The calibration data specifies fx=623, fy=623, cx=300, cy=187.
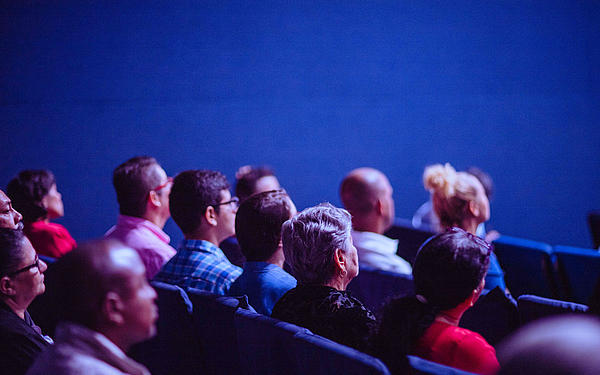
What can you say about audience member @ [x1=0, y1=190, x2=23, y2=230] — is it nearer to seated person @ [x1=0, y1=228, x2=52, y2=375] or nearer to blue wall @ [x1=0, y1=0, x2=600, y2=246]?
seated person @ [x1=0, y1=228, x2=52, y2=375]

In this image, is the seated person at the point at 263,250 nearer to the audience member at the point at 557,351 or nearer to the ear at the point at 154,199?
the ear at the point at 154,199

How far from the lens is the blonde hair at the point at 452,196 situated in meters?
3.69

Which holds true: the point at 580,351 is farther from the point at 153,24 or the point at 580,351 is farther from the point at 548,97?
the point at 548,97

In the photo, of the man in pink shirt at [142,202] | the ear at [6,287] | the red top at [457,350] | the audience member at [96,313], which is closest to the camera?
the audience member at [96,313]

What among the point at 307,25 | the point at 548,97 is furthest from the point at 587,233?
the point at 307,25

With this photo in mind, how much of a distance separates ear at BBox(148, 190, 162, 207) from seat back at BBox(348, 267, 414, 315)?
49.4 inches

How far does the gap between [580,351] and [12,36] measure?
4957 mm

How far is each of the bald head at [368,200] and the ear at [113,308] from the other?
2.31 metres

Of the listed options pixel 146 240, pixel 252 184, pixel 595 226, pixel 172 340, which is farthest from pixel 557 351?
pixel 595 226

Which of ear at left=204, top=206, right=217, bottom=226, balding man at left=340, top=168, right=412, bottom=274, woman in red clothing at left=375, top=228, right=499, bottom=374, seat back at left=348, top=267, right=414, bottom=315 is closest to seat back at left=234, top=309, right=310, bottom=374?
woman in red clothing at left=375, top=228, right=499, bottom=374

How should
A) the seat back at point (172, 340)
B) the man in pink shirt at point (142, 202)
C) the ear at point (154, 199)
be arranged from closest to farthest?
the seat back at point (172, 340) → the man in pink shirt at point (142, 202) → the ear at point (154, 199)

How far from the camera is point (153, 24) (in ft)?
17.7

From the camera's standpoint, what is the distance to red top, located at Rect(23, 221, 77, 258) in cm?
378

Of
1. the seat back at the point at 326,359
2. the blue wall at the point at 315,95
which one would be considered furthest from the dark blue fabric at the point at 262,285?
the blue wall at the point at 315,95
